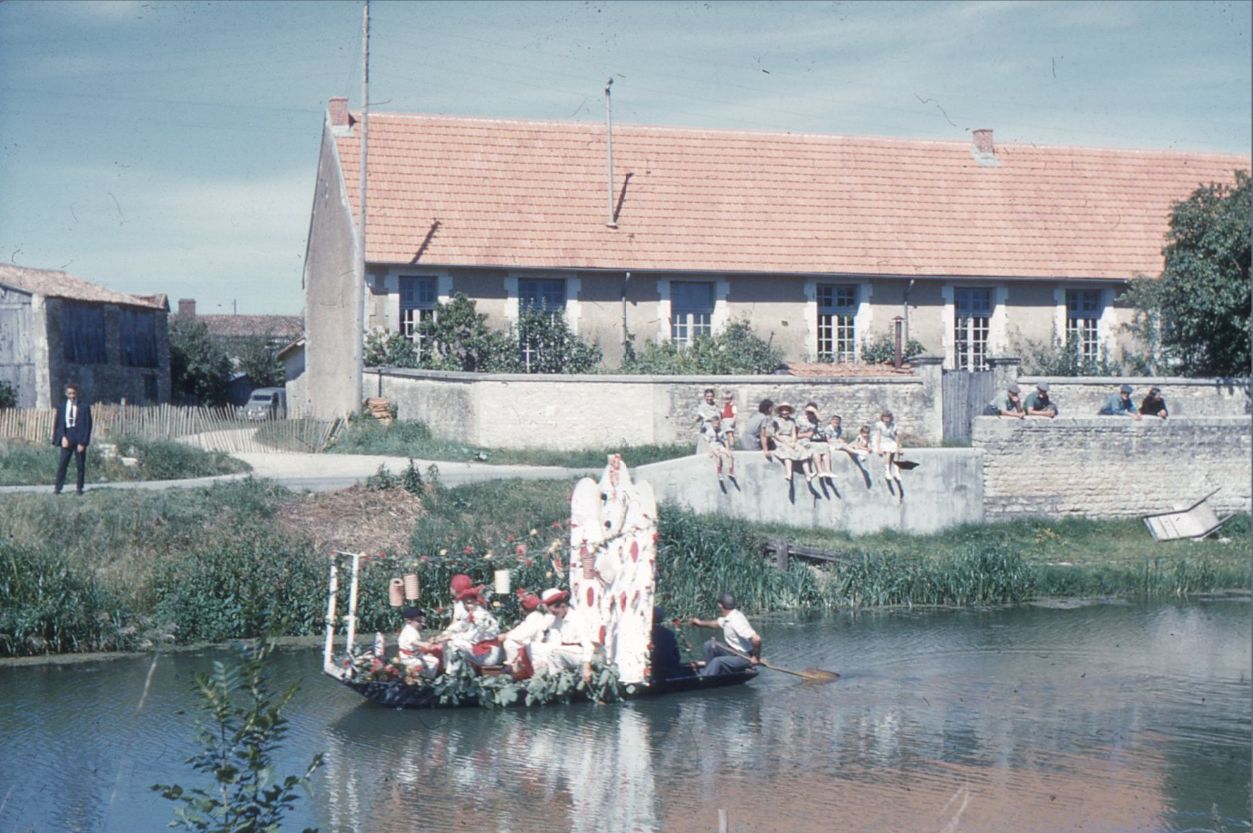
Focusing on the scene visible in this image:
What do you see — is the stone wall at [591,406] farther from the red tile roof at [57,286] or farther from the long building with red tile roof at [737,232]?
the red tile roof at [57,286]

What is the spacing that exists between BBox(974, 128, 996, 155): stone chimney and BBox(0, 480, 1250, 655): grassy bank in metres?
17.1

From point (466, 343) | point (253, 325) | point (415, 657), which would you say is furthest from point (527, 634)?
point (253, 325)

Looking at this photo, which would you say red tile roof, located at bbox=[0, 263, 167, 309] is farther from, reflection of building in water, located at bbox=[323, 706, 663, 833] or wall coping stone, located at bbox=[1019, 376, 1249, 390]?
reflection of building in water, located at bbox=[323, 706, 663, 833]

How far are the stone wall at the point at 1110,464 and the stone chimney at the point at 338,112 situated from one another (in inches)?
728

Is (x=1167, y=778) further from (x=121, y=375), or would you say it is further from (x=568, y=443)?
(x=121, y=375)

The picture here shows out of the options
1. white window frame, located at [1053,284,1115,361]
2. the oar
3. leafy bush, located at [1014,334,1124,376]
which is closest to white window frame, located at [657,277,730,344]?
leafy bush, located at [1014,334,1124,376]

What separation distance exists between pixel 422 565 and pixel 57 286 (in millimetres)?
27138

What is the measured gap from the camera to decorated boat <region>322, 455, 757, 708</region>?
55.3 ft

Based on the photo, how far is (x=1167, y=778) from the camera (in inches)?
559

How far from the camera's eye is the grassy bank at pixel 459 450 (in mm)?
29266

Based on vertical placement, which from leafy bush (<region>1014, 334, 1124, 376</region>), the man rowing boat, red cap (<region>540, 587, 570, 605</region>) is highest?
leafy bush (<region>1014, 334, 1124, 376</region>)

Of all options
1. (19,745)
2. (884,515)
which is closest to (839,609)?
(884,515)

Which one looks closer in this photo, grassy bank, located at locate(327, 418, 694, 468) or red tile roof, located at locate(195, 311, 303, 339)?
grassy bank, located at locate(327, 418, 694, 468)

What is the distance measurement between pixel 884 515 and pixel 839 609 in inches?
166
